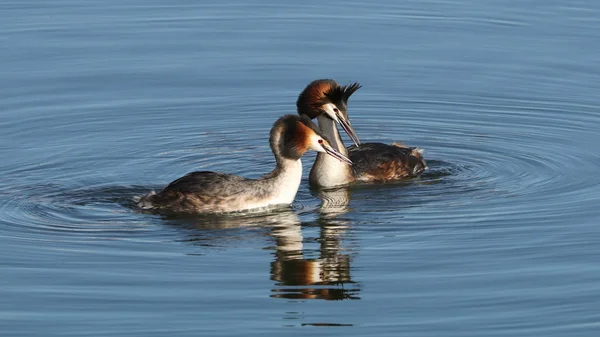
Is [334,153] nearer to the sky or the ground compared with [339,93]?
nearer to the ground

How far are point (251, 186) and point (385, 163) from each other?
7.06 feet

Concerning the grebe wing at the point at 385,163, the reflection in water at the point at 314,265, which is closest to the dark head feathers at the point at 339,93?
the grebe wing at the point at 385,163

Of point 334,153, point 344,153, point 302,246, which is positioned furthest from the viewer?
point 344,153

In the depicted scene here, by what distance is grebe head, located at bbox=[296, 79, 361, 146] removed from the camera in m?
15.2

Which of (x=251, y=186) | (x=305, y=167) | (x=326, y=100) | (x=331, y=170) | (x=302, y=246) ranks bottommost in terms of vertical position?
(x=302, y=246)

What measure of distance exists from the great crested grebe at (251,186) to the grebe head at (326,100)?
148 centimetres

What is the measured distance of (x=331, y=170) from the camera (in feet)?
48.8

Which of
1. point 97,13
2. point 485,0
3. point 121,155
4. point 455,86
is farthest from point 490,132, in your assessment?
point 97,13

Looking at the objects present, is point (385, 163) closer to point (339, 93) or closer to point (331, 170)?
point (331, 170)

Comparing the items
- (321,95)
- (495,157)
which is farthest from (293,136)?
(495,157)

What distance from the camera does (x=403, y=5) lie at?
2194 cm

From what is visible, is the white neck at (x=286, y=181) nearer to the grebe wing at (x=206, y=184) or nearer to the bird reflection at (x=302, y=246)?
the bird reflection at (x=302, y=246)

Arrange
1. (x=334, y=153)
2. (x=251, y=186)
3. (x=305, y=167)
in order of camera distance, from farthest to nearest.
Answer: (x=305, y=167)
(x=334, y=153)
(x=251, y=186)

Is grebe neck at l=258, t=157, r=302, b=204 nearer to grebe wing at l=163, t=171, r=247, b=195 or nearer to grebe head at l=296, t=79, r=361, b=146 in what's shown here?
grebe wing at l=163, t=171, r=247, b=195
